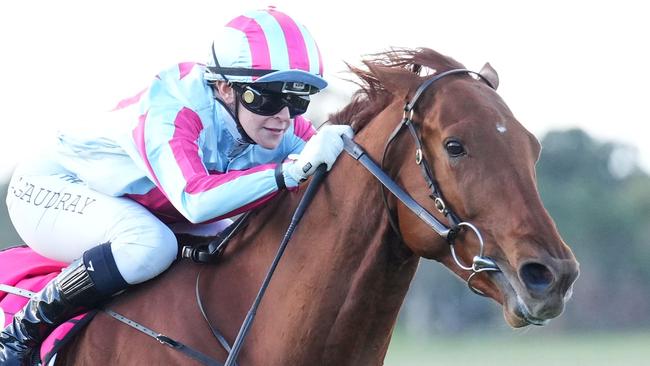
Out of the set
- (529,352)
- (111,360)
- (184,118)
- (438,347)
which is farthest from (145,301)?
(438,347)

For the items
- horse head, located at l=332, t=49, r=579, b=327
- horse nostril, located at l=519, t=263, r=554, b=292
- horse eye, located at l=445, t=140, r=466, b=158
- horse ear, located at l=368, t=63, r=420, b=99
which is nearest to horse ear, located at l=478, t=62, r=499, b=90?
horse head, located at l=332, t=49, r=579, b=327

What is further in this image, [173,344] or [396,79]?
[173,344]

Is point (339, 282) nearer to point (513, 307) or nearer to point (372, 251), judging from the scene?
point (372, 251)

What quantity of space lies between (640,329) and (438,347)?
622 centimetres

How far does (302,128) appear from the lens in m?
6.25

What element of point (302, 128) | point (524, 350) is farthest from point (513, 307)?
point (524, 350)

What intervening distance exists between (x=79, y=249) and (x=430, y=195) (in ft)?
6.13

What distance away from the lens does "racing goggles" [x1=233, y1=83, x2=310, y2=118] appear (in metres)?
5.55

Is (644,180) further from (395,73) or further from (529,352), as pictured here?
(395,73)

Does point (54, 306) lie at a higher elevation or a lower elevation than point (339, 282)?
lower

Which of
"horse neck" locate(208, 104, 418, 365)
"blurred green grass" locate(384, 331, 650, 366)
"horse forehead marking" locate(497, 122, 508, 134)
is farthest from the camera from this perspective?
"blurred green grass" locate(384, 331, 650, 366)

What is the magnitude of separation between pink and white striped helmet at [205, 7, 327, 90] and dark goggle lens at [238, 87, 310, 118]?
65 mm

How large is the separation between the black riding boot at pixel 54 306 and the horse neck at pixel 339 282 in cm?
78

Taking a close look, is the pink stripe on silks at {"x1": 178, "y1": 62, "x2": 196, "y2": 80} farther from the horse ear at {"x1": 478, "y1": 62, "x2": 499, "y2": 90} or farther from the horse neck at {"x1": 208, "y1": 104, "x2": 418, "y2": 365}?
the horse ear at {"x1": 478, "y1": 62, "x2": 499, "y2": 90}
